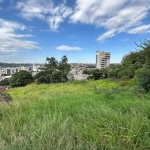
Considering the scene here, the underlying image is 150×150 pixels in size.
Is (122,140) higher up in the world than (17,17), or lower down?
lower down

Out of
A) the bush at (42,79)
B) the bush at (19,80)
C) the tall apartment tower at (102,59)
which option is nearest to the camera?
the bush at (19,80)

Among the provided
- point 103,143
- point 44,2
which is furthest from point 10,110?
point 44,2

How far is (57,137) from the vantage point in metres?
1.69

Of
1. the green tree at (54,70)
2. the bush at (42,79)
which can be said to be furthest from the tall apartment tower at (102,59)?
the bush at (42,79)

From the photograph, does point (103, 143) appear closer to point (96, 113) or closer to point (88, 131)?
point (88, 131)

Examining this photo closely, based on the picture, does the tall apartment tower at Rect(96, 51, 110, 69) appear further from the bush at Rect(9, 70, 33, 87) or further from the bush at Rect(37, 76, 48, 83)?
the bush at Rect(9, 70, 33, 87)

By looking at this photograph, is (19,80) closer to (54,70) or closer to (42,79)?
(42,79)

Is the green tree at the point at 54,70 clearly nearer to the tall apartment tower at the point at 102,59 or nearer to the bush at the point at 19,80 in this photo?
the bush at the point at 19,80

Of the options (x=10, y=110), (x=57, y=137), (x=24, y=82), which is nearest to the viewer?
(x=57, y=137)

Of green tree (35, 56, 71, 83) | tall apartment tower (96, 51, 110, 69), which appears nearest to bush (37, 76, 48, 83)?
green tree (35, 56, 71, 83)

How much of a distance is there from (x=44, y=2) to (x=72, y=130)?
6.17 m

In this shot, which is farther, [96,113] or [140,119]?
[96,113]

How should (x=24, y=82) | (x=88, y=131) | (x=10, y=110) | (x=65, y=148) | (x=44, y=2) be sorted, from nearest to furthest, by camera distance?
1. (x=65, y=148)
2. (x=88, y=131)
3. (x=10, y=110)
4. (x=44, y=2)
5. (x=24, y=82)

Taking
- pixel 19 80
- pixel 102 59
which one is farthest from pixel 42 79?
pixel 102 59
